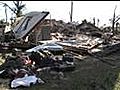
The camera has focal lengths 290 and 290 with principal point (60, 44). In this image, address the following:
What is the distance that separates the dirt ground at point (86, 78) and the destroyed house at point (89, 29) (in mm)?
13185

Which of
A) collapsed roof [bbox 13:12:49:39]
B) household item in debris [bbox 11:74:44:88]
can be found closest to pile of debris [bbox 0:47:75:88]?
household item in debris [bbox 11:74:44:88]

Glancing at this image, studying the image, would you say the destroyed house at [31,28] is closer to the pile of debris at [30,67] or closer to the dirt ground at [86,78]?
the pile of debris at [30,67]

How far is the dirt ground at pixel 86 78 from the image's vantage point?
9453 mm

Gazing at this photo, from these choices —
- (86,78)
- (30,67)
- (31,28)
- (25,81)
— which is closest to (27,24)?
(31,28)

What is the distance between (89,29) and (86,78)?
19.1 m

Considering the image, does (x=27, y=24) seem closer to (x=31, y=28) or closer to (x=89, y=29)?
(x=31, y=28)

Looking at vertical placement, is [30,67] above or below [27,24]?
below

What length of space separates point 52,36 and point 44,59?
11024 millimetres

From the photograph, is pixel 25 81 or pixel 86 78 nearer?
pixel 25 81

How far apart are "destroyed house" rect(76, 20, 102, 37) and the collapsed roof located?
26.5 feet

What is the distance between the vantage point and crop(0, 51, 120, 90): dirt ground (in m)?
9.45

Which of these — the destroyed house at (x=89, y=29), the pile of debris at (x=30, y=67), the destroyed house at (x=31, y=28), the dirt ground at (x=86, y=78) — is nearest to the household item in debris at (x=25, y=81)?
the pile of debris at (x=30, y=67)

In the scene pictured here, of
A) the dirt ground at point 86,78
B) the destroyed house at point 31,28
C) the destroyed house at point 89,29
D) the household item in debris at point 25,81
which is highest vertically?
the destroyed house at point 31,28

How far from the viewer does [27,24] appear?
65.9 feet
